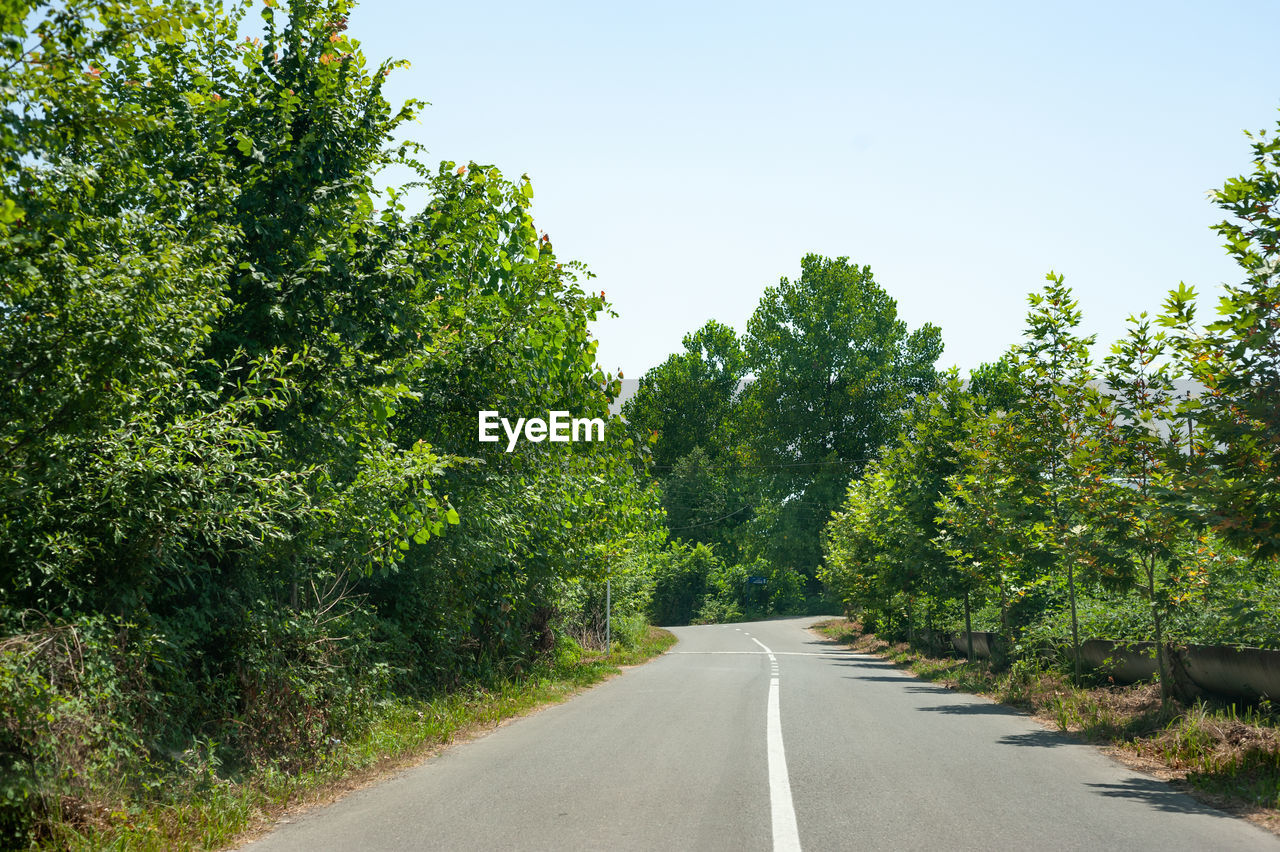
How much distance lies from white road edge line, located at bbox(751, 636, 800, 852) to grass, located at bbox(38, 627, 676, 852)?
12.1ft

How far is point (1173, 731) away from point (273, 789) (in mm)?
9282

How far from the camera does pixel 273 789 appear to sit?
8.05 metres

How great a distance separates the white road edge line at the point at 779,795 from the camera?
634 cm

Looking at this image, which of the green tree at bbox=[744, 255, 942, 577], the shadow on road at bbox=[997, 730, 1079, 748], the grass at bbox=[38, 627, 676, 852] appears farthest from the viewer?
the green tree at bbox=[744, 255, 942, 577]

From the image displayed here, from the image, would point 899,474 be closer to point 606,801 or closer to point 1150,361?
point 1150,361

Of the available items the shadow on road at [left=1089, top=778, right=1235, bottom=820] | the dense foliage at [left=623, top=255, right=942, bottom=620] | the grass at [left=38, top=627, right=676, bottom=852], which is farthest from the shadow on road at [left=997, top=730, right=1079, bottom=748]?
the dense foliage at [left=623, top=255, right=942, bottom=620]

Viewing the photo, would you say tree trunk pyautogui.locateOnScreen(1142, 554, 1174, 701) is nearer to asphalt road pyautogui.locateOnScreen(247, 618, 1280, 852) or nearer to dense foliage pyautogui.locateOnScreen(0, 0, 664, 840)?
asphalt road pyautogui.locateOnScreen(247, 618, 1280, 852)

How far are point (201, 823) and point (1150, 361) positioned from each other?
12.0 metres

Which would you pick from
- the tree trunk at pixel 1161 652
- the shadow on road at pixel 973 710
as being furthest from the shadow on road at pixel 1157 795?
the shadow on road at pixel 973 710

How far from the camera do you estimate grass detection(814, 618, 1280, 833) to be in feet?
26.8

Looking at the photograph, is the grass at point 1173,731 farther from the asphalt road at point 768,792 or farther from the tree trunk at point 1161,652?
the asphalt road at point 768,792

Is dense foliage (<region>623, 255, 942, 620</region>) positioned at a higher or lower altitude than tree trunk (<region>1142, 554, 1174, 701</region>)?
higher

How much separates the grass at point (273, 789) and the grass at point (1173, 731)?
732cm

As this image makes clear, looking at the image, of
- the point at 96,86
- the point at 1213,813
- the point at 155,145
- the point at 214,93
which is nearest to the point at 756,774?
the point at 1213,813
